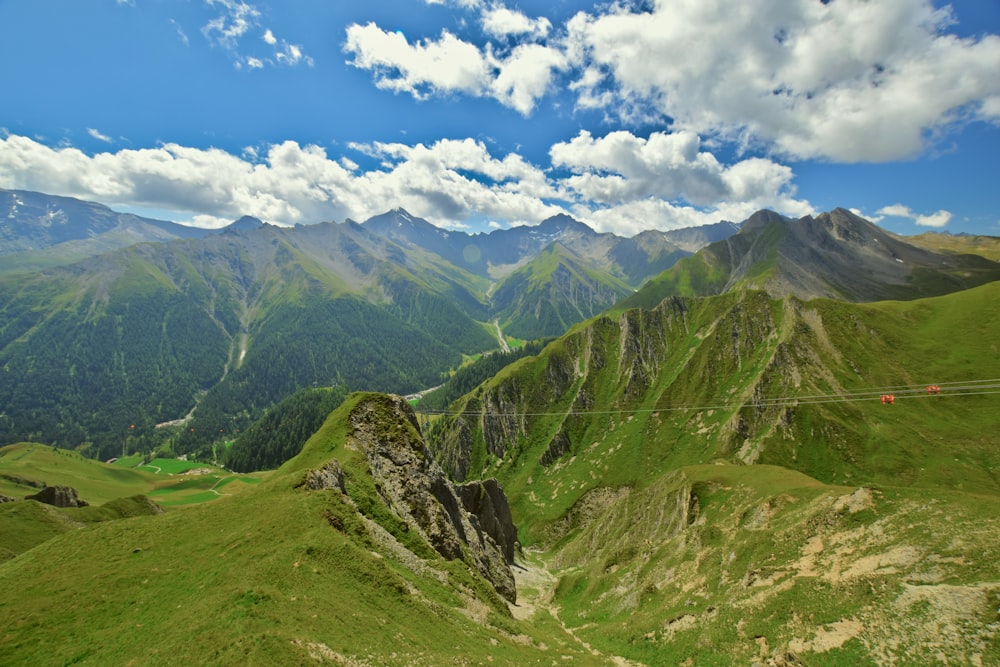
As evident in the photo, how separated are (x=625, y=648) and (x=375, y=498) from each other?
103ft

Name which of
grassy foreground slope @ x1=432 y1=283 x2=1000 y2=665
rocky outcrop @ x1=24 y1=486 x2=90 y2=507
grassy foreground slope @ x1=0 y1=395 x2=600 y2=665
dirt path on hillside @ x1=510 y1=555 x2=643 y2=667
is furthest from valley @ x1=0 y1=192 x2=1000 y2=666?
rocky outcrop @ x1=24 y1=486 x2=90 y2=507

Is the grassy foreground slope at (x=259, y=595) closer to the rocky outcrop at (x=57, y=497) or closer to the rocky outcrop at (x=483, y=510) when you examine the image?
the rocky outcrop at (x=483, y=510)

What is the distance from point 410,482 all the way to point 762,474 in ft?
182

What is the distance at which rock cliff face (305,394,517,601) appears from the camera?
173 feet

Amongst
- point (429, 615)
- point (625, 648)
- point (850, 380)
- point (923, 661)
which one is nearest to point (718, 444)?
point (850, 380)

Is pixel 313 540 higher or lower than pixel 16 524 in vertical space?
higher

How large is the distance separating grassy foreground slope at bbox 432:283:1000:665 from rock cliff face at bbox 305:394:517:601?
54.0ft

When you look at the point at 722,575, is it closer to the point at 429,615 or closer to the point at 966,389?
the point at 429,615

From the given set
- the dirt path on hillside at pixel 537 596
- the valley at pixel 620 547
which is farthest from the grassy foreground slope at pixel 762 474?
the dirt path on hillside at pixel 537 596

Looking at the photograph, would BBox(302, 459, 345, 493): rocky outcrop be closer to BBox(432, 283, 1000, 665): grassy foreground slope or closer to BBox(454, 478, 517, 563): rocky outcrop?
BBox(432, 283, 1000, 665): grassy foreground slope

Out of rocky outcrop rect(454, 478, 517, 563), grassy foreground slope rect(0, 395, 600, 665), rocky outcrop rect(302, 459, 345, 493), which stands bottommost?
rocky outcrop rect(454, 478, 517, 563)

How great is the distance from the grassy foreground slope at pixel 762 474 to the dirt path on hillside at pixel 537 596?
5.68 ft

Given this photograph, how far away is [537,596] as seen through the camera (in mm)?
74438

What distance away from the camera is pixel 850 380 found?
12156 cm
